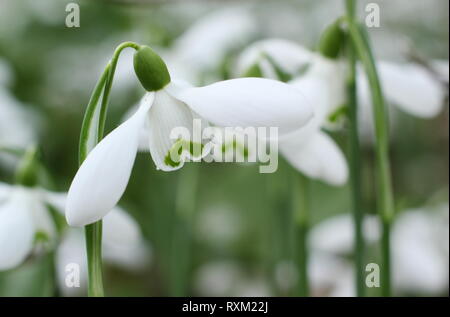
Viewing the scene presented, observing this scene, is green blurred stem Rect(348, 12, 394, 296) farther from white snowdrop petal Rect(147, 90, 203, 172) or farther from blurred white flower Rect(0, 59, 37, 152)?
blurred white flower Rect(0, 59, 37, 152)

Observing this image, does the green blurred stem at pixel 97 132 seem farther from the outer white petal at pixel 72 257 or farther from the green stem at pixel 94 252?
the outer white petal at pixel 72 257

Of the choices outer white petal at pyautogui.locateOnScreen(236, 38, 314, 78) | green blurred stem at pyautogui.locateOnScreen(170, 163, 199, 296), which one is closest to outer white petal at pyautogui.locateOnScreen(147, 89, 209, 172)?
outer white petal at pyautogui.locateOnScreen(236, 38, 314, 78)

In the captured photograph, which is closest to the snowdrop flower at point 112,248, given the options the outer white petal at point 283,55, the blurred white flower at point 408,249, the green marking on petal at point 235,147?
the green marking on petal at point 235,147

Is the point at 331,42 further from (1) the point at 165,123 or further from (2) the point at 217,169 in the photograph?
(2) the point at 217,169

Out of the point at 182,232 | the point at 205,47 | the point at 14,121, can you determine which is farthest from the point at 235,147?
the point at 14,121

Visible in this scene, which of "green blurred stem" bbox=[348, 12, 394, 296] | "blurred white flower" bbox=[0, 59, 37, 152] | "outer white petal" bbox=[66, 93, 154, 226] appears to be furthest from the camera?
"blurred white flower" bbox=[0, 59, 37, 152]

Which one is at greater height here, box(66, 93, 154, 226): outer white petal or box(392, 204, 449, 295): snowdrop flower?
box(392, 204, 449, 295): snowdrop flower
